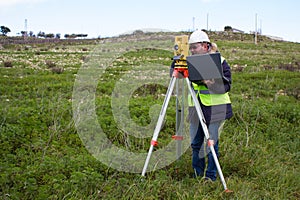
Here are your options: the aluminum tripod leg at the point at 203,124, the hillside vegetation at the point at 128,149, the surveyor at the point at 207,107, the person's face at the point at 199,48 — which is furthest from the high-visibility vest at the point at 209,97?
the hillside vegetation at the point at 128,149

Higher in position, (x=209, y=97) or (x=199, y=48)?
(x=199, y=48)

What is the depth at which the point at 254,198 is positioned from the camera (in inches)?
159

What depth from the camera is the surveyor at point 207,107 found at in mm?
4082

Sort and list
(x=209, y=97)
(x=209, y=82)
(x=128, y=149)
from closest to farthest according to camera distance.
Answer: (x=209, y=82)
(x=209, y=97)
(x=128, y=149)

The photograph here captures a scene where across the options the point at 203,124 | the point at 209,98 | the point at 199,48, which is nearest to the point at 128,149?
the point at 203,124

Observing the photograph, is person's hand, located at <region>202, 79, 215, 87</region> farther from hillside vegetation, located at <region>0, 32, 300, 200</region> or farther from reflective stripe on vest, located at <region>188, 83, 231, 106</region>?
hillside vegetation, located at <region>0, 32, 300, 200</region>

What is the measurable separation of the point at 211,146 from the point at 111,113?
302 centimetres

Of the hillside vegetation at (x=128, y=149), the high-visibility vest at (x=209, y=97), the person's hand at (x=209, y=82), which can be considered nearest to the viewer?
the hillside vegetation at (x=128, y=149)

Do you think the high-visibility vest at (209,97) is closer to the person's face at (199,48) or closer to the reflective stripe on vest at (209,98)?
the reflective stripe on vest at (209,98)

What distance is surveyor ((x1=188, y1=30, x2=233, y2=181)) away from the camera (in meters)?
4.08

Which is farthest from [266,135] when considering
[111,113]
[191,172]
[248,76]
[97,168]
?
[248,76]

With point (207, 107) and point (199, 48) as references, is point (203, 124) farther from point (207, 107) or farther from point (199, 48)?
point (199, 48)

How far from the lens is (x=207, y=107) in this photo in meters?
4.29

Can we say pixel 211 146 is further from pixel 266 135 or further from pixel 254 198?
pixel 266 135
